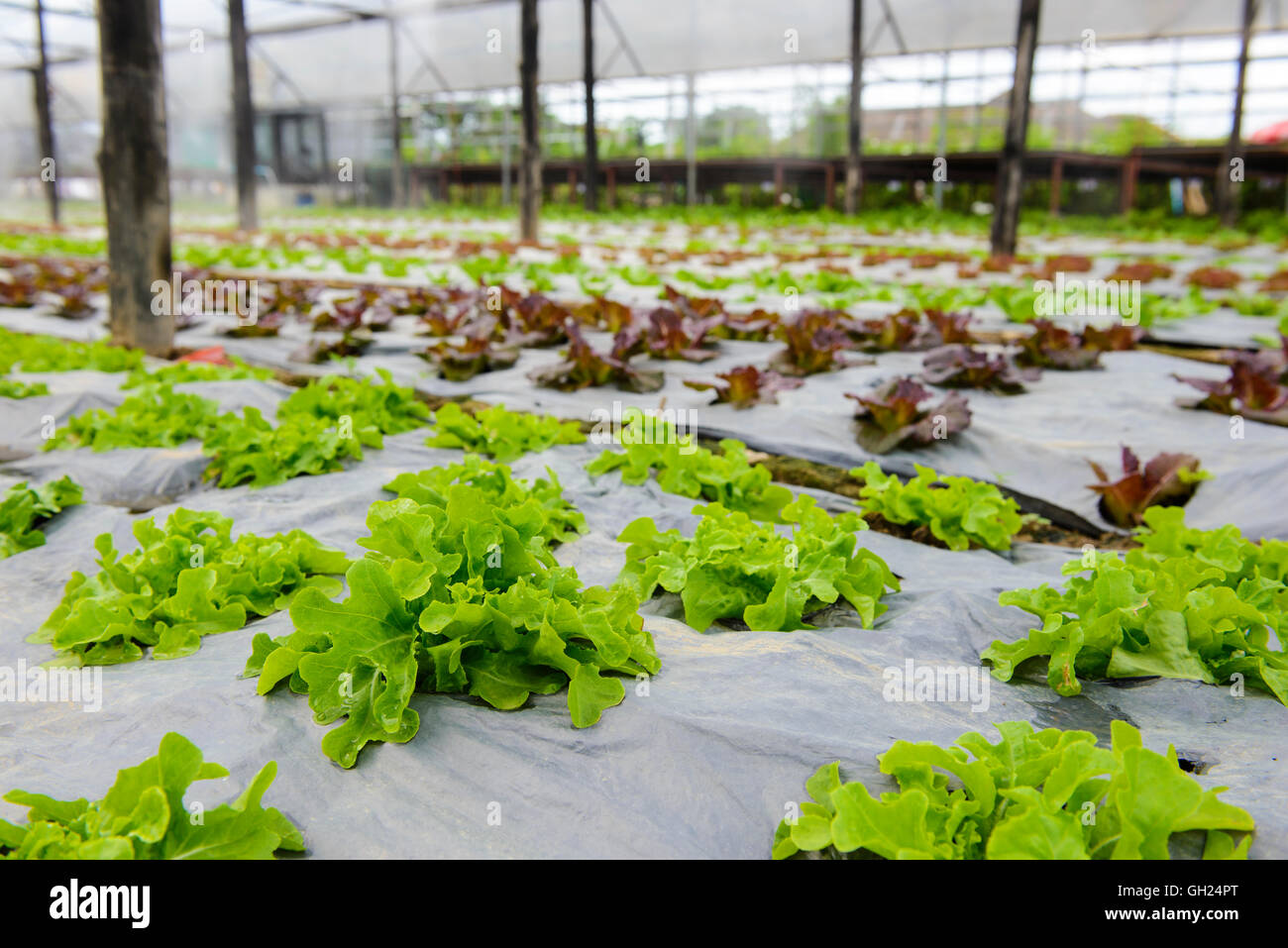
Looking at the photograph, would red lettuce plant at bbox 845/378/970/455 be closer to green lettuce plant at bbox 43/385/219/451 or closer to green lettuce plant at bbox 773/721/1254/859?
green lettuce plant at bbox 773/721/1254/859

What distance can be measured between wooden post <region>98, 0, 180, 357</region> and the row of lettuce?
440 cm

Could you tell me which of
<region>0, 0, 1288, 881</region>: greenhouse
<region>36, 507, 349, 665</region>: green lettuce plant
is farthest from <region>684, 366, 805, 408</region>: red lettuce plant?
<region>36, 507, 349, 665</region>: green lettuce plant

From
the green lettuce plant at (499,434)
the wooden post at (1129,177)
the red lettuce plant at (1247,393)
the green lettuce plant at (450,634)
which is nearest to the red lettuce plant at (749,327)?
the green lettuce plant at (499,434)

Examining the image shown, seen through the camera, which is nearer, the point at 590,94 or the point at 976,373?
the point at 976,373

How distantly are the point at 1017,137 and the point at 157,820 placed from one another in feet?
41.7

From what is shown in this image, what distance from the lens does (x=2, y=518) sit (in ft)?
10.3

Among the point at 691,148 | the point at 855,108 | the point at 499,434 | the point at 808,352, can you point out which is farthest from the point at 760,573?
the point at 691,148

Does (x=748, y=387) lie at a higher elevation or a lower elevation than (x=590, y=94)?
lower

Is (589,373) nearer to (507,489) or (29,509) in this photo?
(507,489)

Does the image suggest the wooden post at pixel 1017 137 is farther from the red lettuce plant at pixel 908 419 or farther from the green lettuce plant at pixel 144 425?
the green lettuce plant at pixel 144 425

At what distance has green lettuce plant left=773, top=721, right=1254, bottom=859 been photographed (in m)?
1.44

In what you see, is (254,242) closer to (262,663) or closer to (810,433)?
(810,433)

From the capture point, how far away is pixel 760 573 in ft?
8.10

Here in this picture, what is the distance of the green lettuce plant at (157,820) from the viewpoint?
1471 mm
